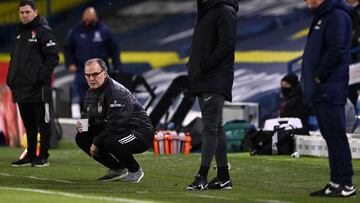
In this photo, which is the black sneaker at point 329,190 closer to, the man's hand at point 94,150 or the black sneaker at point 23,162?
the man's hand at point 94,150

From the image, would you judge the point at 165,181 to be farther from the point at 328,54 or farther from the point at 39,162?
the point at 328,54

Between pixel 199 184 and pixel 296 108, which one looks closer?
pixel 199 184

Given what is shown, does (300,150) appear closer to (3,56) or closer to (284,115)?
(284,115)

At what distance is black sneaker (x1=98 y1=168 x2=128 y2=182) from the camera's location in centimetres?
1191

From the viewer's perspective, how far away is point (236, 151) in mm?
16859

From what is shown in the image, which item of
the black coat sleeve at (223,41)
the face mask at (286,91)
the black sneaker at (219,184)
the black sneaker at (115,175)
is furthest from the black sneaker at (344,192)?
the face mask at (286,91)

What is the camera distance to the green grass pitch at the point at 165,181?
988 centimetres

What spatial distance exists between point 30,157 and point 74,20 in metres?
15.3

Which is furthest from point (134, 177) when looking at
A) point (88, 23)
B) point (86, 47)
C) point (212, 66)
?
point (88, 23)

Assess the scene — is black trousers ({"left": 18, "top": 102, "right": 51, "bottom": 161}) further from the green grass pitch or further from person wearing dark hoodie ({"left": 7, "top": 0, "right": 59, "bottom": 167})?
the green grass pitch

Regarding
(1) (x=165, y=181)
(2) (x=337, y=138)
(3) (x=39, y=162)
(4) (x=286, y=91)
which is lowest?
(1) (x=165, y=181)

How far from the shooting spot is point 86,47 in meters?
19.1

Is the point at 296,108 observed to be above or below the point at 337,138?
above

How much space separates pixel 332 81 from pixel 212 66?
120cm
